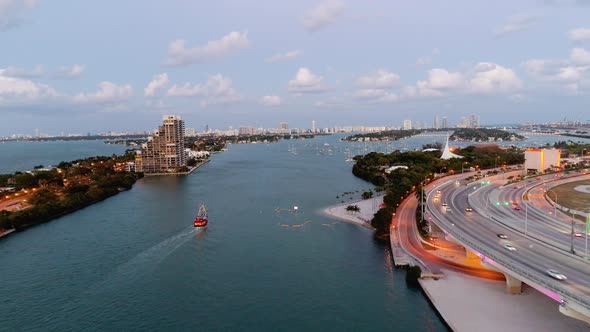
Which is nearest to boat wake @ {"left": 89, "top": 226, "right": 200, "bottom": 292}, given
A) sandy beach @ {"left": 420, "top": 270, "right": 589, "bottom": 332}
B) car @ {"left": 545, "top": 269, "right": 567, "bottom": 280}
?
sandy beach @ {"left": 420, "top": 270, "right": 589, "bottom": 332}

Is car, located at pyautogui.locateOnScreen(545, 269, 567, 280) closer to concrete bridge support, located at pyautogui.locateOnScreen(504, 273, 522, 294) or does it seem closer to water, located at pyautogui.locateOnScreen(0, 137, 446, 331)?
concrete bridge support, located at pyautogui.locateOnScreen(504, 273, 522, 294)

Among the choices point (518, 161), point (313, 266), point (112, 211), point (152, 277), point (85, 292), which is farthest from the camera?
point (518, 161)

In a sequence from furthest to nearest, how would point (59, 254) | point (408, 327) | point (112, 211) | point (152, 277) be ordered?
point (112, 211) → point (59, 254) → point (152, 277) → point (408, 327)

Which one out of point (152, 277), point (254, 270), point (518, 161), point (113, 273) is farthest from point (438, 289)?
Result: point (518, 161)

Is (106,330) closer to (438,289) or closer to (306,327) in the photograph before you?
(306,327)

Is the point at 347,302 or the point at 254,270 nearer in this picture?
the point at 347,302
